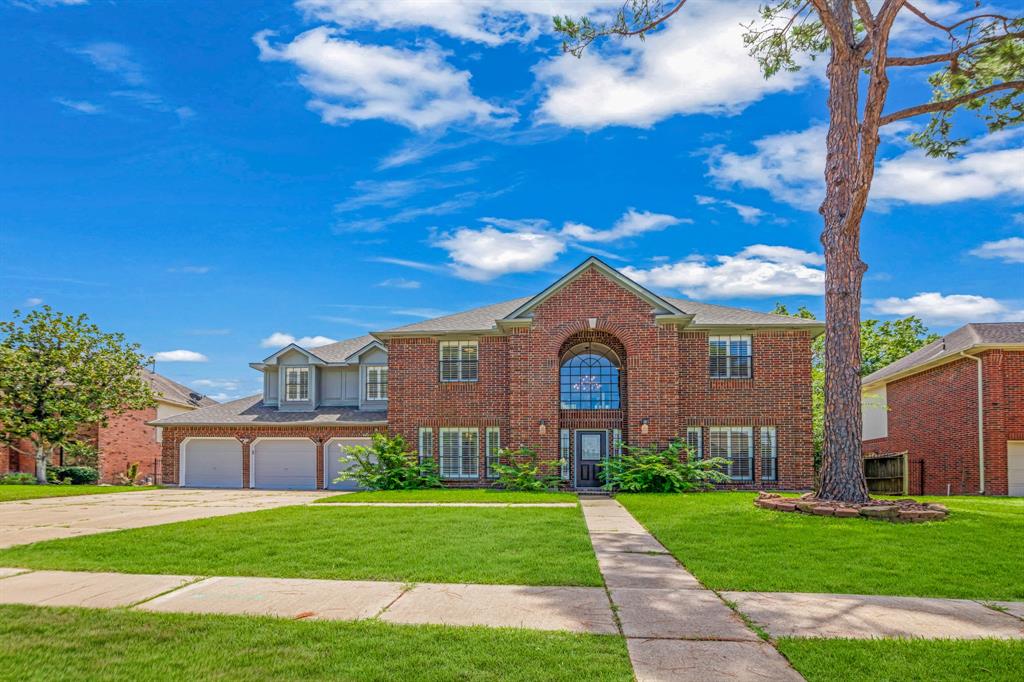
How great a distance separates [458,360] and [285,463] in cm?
854

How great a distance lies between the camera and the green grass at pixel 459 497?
18031 millimetres

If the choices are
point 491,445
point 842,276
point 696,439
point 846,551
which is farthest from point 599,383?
point 846,551

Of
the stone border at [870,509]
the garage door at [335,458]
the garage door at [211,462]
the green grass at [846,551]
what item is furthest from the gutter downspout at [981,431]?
the garage door at [211,462]

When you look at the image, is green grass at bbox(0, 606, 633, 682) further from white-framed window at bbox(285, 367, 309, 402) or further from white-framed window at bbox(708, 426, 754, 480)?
white-framed window at bbox(285, 367, 309, 402)

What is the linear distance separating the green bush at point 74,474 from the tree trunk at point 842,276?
29.2 metres

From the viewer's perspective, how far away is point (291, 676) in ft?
15.1

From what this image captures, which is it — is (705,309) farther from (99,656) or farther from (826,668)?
(99,656)

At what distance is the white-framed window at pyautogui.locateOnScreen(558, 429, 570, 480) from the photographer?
72.7 ft

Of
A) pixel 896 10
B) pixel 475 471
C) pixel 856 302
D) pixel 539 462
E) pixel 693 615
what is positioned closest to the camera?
pixel 693 615

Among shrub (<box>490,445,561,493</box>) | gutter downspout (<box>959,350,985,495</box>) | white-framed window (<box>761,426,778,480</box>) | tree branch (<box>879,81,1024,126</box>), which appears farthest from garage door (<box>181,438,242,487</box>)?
gutter downspout (<box>959,350,985,495</box>)

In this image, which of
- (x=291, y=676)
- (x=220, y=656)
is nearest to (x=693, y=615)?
(x=291, y=676)

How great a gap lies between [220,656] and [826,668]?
13.7 ft

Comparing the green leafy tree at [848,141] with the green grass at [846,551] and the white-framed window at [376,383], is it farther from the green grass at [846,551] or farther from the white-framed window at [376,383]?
the white-framed window at [376,383]

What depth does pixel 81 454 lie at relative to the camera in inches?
1193
